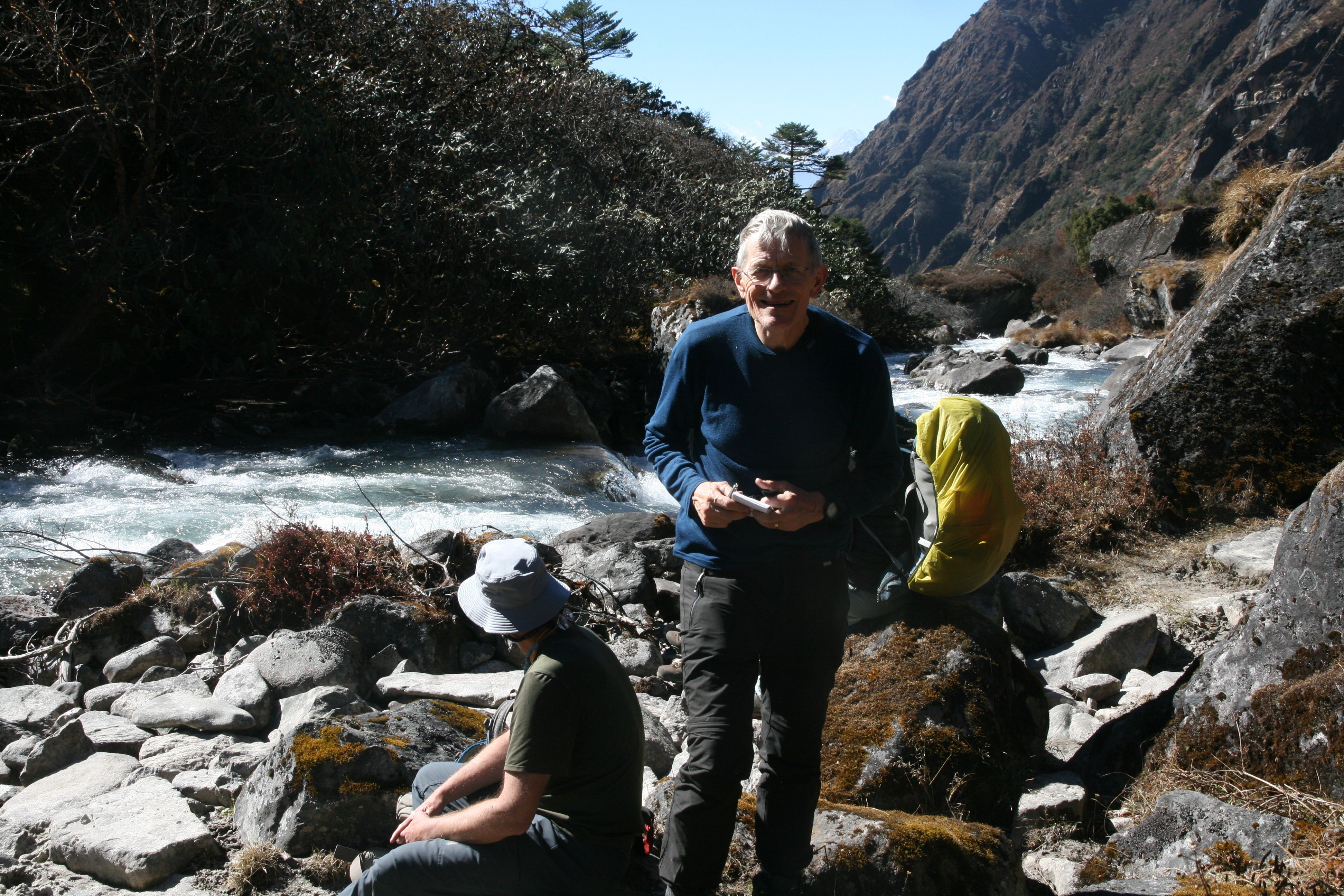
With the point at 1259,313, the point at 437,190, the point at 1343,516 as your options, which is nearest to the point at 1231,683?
the point at 1343,516

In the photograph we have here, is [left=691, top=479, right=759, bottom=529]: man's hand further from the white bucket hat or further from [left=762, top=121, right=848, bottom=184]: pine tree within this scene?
[left=762, top=121, right=848, bottom=184]: pine tree

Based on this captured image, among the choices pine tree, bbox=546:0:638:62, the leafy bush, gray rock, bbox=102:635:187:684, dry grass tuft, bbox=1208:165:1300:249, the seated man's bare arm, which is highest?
pine tree, bbox=546:0:638:62

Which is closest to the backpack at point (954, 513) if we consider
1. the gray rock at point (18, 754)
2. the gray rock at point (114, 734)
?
the gray rock at point (114, 734)

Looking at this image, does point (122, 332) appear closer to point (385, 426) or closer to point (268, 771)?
point (385, 426)

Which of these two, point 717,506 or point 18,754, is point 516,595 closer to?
point 717,506

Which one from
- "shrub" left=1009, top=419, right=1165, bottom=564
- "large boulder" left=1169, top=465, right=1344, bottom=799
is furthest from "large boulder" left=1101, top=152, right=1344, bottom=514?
"large boulder" left=1169, top=465, right=1344, bottom=799

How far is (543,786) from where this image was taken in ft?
7.03

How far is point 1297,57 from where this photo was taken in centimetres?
7356

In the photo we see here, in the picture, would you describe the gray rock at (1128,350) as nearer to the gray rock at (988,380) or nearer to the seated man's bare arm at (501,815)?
the gray rock at (988,380)

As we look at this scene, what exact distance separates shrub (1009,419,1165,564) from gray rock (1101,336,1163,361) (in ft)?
50.0

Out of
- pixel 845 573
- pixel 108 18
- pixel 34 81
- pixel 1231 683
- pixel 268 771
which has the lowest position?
pixel 268 771

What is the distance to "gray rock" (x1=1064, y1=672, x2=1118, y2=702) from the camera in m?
4.41

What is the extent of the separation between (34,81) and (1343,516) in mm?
13127

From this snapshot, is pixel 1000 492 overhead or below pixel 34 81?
below
